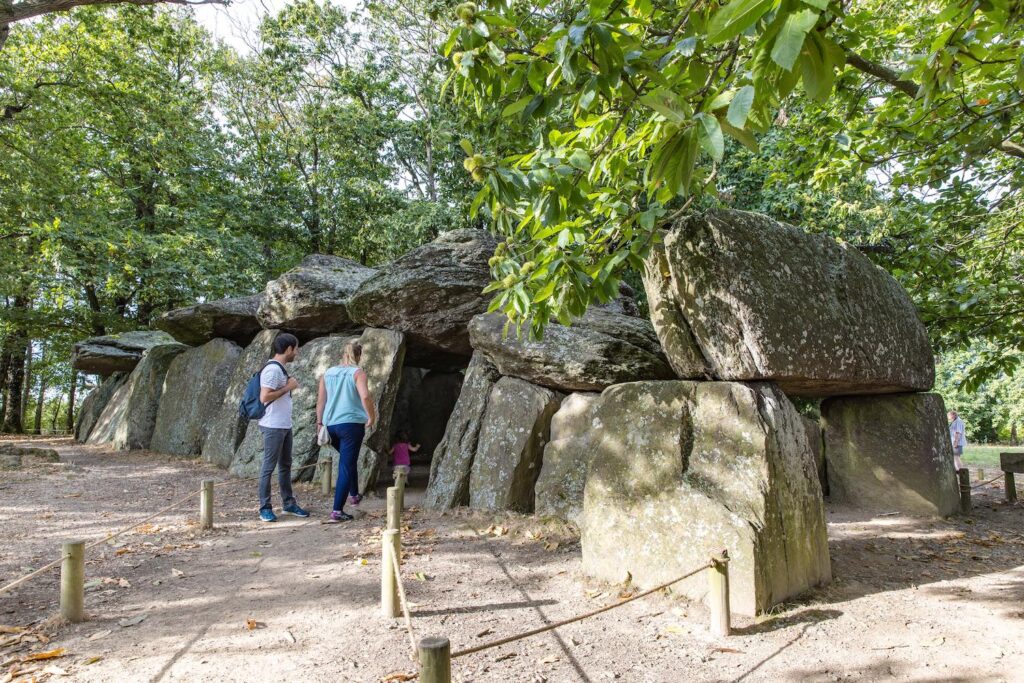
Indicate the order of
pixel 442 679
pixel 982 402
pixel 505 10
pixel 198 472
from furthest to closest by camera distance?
pixel 982 402 → pixel 198 472 → pixel 505 10 → pixel 442 679

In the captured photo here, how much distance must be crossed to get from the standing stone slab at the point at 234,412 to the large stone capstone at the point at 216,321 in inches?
46.7

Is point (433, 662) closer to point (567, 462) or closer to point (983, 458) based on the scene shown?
point (567, 462)

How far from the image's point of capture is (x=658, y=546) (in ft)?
12.0

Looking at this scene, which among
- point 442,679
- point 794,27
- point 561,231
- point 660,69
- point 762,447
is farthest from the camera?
point 762,447

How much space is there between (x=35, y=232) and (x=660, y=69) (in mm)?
13220

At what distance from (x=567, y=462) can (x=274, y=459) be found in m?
2.77

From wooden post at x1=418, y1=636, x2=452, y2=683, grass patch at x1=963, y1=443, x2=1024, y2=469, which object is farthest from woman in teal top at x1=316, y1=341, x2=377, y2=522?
grass patch at x1=963, y1=443, x2=1024, y2=469

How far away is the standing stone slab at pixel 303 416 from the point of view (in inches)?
321

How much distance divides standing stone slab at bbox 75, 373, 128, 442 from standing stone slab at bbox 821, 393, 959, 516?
14.5m

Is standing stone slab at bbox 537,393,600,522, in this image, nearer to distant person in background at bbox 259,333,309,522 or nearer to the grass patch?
distant person in background at bbox 259,333,309,522

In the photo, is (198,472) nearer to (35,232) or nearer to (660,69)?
(35,232)

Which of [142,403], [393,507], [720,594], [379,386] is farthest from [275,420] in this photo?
[142,403]

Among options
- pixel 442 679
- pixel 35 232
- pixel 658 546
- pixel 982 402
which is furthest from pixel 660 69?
pixel 982 402

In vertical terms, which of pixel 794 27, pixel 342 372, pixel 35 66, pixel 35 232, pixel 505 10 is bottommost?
pixel 342 372
